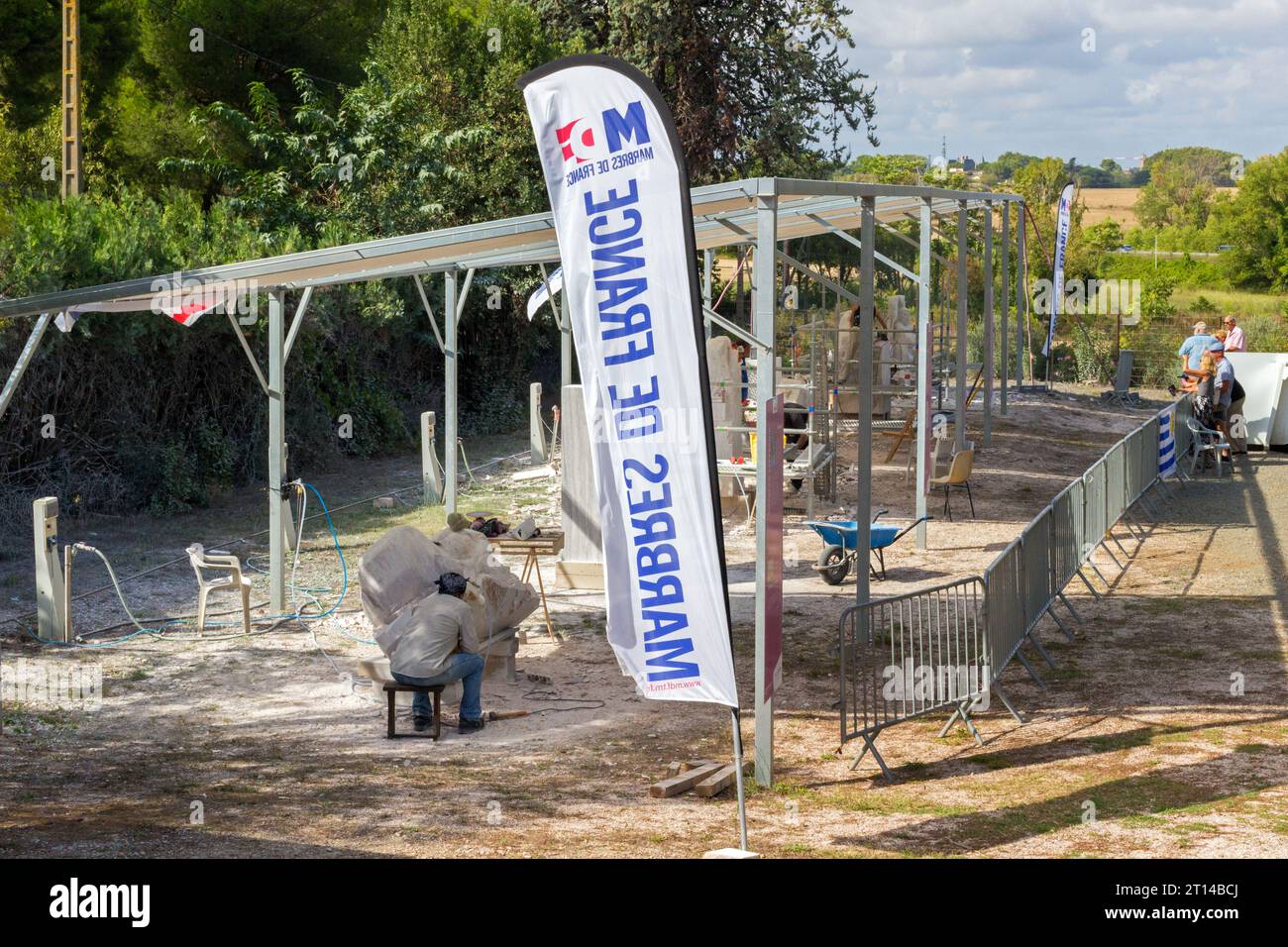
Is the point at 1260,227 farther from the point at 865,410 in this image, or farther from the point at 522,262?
the point at 865,410

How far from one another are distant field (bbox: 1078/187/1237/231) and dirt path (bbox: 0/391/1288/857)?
275 ft

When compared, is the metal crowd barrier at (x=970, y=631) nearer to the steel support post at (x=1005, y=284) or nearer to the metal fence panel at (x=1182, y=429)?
the metal fence panel at (x=1182, y=429)

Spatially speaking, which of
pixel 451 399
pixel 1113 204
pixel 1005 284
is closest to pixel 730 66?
pixel 1005 284

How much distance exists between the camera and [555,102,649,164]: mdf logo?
6859mm

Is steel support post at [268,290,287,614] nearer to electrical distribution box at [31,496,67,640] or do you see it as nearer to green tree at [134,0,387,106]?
electrical distribution box at [31,496,67,640]

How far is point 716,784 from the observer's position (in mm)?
7836

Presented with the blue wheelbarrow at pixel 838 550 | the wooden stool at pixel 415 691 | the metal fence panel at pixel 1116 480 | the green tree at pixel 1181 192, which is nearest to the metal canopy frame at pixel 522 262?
the blue wheelbarrow at pixel 838 550

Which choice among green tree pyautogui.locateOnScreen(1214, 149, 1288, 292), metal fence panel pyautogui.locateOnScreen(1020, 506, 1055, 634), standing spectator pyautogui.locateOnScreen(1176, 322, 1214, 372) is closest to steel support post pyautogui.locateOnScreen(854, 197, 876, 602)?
metal fence panel pyautogui.locateOnScreen(1020, 506, 1055, 634)

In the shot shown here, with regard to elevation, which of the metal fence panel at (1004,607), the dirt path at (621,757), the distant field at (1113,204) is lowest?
the dirt path at (621,757)

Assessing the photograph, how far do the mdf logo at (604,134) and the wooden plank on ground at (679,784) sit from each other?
3.38 metres

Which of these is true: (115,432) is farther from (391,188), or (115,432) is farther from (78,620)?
(391,188)

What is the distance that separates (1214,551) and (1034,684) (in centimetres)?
596

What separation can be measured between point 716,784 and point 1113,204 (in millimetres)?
108894

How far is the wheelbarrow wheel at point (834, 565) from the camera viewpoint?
529 inches
